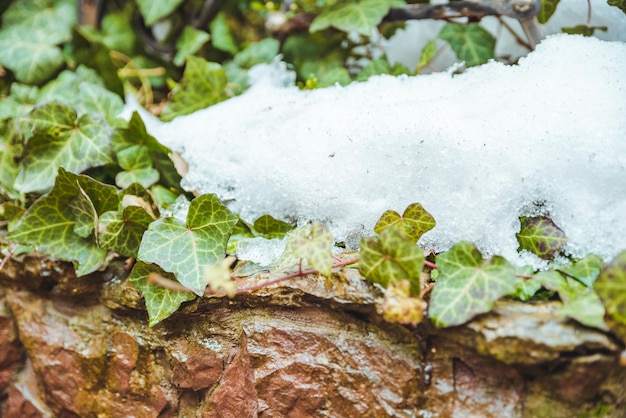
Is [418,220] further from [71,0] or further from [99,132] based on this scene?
[71,0]

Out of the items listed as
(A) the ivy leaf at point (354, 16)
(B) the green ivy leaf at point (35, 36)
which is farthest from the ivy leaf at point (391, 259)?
(B) the green ivy leaf at point (35, 36)

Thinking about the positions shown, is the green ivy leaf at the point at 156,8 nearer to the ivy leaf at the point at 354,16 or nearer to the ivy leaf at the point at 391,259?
the ivy leaf at the point at 354,16

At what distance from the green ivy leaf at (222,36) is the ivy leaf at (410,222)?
2.82 ft

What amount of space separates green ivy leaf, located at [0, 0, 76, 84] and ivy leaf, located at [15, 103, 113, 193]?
416 mm

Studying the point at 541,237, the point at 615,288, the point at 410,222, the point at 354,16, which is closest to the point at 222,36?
the point at 354,16

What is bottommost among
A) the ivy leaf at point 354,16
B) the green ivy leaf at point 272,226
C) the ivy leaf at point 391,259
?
the green ivy leaf at point 272,226

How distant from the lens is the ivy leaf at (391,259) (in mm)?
702

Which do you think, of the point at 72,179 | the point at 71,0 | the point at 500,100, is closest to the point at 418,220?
the point at 500,100

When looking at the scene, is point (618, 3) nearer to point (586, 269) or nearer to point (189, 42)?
point (586, 269)

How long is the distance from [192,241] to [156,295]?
110 mm

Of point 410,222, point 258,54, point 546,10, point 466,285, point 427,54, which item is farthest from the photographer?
point 258,54

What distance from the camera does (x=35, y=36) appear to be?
1.46 m

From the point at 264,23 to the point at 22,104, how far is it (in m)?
0.71

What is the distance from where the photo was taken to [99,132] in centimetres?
111
